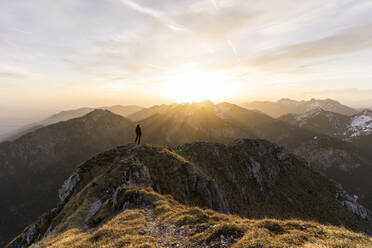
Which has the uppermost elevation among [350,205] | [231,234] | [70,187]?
[231,234]

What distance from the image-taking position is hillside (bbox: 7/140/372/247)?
38.5 ft

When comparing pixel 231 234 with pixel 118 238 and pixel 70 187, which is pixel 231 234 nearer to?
pixel 118 238

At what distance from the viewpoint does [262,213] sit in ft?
174

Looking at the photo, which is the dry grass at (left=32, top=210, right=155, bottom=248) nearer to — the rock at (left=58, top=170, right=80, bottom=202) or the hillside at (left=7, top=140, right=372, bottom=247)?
the hillside at (left=7, top=140, right=372, bottom=247)

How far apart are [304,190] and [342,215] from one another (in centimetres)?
1316

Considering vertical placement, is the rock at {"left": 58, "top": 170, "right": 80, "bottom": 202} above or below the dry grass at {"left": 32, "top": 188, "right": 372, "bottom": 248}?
below

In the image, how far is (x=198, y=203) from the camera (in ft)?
122

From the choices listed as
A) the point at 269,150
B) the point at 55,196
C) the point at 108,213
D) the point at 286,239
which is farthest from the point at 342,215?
the point at 55,196

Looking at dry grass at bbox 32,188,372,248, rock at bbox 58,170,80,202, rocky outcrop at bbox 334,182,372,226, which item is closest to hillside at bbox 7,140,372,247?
dry grass at bbox 32,188,372,248

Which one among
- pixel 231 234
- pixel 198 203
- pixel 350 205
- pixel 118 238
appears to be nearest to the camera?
pixel 231 234

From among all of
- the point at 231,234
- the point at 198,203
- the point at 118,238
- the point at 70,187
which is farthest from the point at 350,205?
the point at 70,187

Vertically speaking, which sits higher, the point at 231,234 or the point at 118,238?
the point at 231,234

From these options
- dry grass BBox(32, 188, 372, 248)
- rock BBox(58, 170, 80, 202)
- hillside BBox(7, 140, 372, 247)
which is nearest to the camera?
dry grass BBox(32, 188, 372, 248)

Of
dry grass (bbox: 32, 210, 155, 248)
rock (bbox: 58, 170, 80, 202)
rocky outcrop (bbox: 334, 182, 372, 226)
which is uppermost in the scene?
dry grass (bbox: 32, 210, 155, 248)
